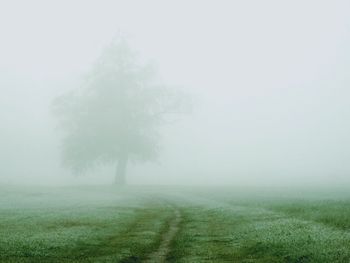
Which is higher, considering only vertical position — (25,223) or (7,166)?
(7,166)

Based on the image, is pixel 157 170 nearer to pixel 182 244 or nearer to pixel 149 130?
pixel 149 130

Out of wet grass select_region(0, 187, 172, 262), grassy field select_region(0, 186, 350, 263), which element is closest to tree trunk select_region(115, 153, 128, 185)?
wet grass select_region(0, 187, 172, 262)

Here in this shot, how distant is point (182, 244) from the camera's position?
29.3m

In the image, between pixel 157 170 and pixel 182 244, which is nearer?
pixel 182 244

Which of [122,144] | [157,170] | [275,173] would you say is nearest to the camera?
[122,144]

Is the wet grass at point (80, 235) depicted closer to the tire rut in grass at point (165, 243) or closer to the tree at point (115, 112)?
the tire rut in grass at point (165, 243)

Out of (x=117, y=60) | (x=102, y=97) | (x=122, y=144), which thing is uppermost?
(x=117, y=60)

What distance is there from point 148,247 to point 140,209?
23.4 meters

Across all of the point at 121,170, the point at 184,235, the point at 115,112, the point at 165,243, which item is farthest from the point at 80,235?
the point at 121,170

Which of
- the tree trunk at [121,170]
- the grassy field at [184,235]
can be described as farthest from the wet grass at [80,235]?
the tree trunk at [121,170]

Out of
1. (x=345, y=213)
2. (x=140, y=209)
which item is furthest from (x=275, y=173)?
(x=345, y=213)

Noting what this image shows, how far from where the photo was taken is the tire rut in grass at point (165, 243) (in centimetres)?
2581

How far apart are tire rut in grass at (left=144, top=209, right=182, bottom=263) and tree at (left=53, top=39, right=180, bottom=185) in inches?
2161

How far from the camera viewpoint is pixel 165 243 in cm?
3014
